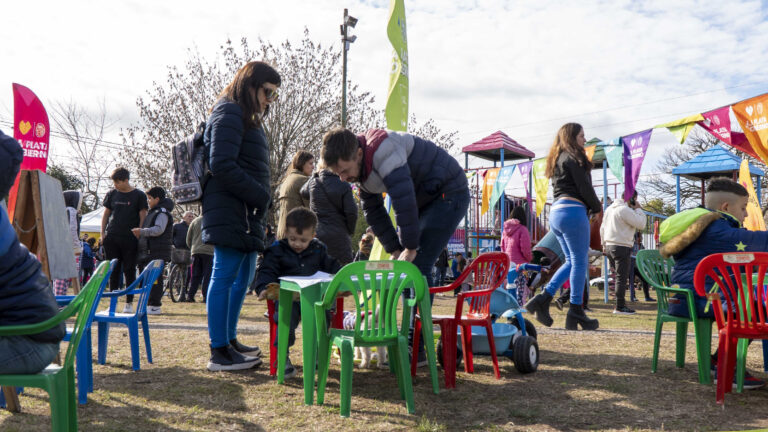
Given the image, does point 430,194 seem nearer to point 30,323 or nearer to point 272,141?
point 30,323

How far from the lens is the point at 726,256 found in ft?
9.64

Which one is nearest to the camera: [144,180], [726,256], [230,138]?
[726,256]

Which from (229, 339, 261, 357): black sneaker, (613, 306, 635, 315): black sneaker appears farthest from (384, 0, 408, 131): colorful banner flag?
(613, 306, 635, 315): black sneaker

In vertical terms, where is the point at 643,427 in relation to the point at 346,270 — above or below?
below

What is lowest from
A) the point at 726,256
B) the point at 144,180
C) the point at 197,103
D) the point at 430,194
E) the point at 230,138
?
the point at 726,256

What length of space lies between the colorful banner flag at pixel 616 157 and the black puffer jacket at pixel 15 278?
9.20 meters

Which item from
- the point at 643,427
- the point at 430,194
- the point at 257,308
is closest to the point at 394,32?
the point at 430,194

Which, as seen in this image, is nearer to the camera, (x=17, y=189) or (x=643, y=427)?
(x=643, y=427)

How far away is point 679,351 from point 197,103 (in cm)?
1790

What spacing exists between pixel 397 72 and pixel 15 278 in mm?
5369

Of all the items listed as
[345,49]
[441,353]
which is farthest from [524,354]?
[345,49]

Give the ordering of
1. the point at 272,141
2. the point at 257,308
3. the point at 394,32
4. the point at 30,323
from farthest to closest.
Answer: the point at 272,141
the point at 257,308
the point at 394,32
the point at 30,323

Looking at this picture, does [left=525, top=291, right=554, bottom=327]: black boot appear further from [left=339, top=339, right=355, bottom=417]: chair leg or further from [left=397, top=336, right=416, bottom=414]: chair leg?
[left=339, top=339, right=355, bottom=417]: chair leg

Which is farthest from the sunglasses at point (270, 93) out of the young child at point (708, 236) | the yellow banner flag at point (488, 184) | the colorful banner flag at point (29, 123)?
the yellow banner flag at point (488, 184)
